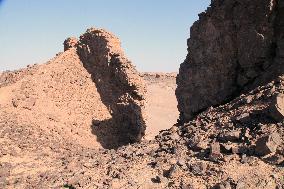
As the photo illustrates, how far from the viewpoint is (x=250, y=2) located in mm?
12102

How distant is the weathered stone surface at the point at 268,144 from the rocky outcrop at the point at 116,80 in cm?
687

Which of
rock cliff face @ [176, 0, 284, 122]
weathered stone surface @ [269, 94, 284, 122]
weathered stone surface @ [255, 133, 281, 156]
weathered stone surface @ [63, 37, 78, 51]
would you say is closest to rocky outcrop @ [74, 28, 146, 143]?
weathered stone surface @ [63, 37, 78, 51]

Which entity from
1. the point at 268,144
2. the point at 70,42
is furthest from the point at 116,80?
the point at 268,144

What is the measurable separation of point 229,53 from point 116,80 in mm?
5007

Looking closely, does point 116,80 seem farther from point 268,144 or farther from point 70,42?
point 268,144

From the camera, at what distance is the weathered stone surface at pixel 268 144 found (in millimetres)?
8555

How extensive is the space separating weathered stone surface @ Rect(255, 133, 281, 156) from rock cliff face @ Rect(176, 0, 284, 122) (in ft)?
9.37

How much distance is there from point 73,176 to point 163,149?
7.25ft

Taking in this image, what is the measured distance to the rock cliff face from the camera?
1163cm

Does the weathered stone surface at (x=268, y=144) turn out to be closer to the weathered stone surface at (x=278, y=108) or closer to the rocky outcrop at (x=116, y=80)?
the weathered stone surface at (x=278, y=108)

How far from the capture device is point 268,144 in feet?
28.1

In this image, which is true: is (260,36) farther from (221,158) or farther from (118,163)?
(118,163)

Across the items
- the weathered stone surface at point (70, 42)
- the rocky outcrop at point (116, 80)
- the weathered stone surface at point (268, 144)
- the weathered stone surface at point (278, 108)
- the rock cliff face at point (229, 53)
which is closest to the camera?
the weathered stone surface at point (268, 144)

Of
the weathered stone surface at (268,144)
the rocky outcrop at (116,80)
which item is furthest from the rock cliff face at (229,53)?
the weathered stone surface at (268,144)
